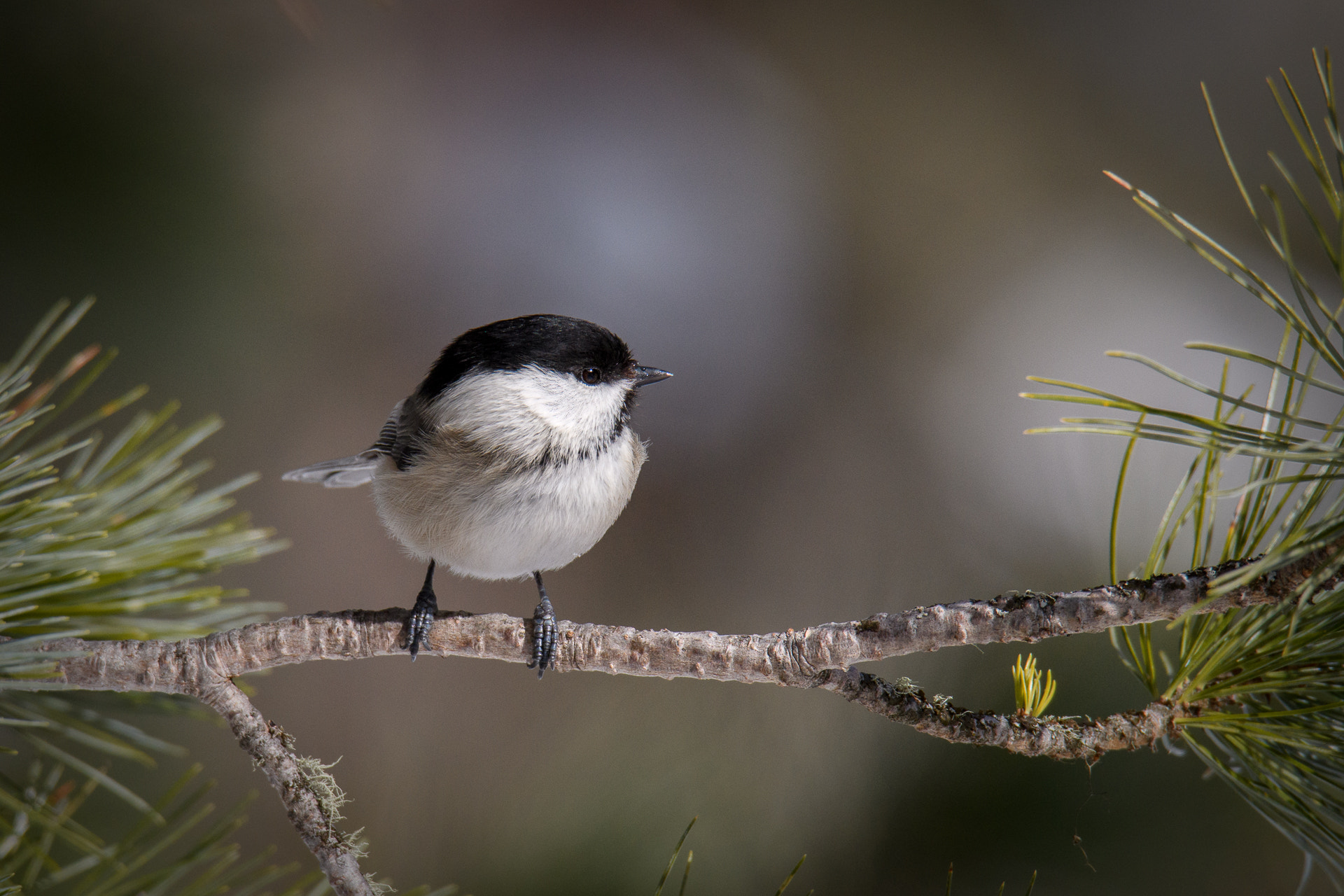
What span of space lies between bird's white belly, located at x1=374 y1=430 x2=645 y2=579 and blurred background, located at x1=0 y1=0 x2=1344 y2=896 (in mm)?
254

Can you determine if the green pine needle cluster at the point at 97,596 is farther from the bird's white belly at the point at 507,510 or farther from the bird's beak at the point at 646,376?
the bird's beak at the point at 646,376

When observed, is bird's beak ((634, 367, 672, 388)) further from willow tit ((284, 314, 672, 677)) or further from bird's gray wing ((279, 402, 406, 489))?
bird's gray wing ((279, 402, 406, 489))

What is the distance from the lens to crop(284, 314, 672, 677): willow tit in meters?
0.75

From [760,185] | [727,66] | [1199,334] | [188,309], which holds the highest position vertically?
[727,66]

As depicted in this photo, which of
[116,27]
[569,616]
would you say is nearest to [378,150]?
[116,27]

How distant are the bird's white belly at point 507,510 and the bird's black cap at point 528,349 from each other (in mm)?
81

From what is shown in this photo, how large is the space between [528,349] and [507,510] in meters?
0.16

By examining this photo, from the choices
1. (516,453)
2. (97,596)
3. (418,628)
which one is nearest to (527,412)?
(516,453)

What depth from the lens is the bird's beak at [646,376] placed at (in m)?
0.87

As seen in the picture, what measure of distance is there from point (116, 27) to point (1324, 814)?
4.21 feet

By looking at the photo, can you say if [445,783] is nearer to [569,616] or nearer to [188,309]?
[569,616]

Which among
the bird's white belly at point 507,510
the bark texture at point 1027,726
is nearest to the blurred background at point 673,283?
the bird's white belly at point 507,510

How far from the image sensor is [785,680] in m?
0.52

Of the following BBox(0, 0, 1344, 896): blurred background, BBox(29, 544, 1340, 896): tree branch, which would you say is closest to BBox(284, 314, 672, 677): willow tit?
BBox(29, 544, 1340, 896): tree branch
